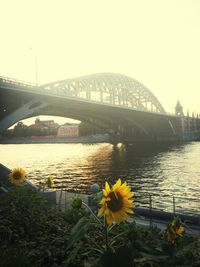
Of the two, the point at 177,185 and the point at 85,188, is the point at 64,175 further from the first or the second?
the point at 177,185

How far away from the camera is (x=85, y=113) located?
8194 cm

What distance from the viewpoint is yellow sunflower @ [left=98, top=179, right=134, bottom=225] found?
3.08 metres

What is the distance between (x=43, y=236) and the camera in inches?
212

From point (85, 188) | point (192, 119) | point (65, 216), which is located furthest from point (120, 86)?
point (65, 216)

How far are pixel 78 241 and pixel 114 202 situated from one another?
178 centimetres

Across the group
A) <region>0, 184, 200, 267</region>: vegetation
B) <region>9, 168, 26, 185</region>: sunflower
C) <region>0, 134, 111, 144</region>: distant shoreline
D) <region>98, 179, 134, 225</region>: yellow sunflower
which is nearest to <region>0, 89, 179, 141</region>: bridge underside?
<region>0, 134, 111, 144</region>: distant shoreline

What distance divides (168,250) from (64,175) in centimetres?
4021

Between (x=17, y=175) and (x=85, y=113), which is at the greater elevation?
(x=85, y=113)

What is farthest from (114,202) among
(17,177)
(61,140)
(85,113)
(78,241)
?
(61,140)

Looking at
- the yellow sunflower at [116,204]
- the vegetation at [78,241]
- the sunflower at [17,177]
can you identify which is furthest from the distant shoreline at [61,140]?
the yellow sunflower at [116,204]

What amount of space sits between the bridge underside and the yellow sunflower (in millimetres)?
40658

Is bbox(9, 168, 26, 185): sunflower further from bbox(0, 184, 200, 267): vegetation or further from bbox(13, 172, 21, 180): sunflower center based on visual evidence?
bbox(0, 184, 200, 267): vegetation

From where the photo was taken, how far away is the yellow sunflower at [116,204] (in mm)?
3084

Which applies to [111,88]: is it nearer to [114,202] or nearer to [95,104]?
[95,104]
